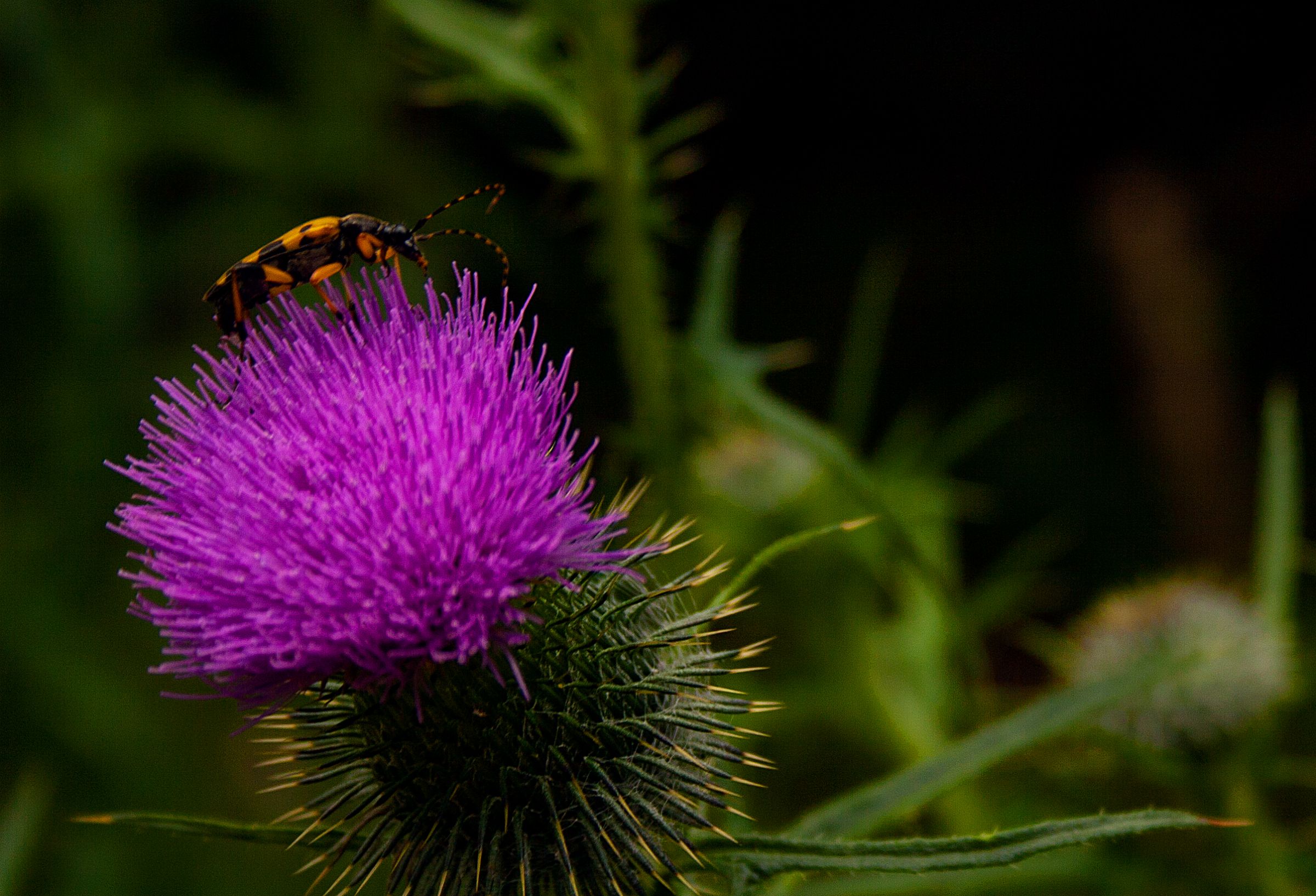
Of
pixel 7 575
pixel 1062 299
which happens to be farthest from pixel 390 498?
pixel 1062 299

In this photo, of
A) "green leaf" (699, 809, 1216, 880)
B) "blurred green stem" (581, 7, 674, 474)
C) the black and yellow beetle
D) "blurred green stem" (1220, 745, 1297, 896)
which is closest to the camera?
"green leaf" (699, 809, 1216, 880)

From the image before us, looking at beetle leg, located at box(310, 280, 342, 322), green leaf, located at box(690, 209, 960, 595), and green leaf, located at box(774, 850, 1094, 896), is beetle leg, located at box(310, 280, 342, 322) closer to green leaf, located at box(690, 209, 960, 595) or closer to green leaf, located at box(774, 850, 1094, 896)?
green leaf, located at box(690, 209, 960, 595)

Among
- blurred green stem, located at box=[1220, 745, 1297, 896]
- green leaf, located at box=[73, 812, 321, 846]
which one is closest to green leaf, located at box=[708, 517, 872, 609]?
green leaf, located at box=[73, 812, 321, 846]

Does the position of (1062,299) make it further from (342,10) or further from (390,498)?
(390,498)

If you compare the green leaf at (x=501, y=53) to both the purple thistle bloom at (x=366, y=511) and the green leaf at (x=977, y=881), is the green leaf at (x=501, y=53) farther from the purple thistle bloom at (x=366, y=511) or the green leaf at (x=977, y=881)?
the green leaf at (x=977, y=881)

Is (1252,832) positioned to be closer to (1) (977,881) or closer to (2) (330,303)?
(1) (977,881)

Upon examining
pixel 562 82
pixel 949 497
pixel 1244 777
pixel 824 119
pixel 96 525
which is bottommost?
pixel 1244 777
